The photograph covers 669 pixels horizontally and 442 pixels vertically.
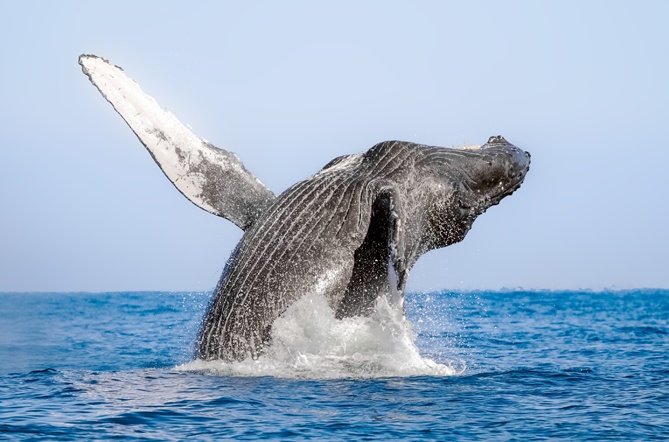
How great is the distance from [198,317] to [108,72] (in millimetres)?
2770

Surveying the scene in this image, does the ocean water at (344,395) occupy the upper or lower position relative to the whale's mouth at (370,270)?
lower

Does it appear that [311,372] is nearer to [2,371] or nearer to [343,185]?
[343,185]

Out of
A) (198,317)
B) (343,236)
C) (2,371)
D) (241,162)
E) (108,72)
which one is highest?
(108,72)

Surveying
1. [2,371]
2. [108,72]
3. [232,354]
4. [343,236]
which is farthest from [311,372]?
[2,371]

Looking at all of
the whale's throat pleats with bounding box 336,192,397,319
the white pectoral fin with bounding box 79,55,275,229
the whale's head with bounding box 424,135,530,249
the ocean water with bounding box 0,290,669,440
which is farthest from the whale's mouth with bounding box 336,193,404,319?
the white pectoral fin with bounding box 79,55,275,229

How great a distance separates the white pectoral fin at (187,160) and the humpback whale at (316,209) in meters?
0.01

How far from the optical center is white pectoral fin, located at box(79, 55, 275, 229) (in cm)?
984

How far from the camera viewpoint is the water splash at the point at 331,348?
8820 millimetres

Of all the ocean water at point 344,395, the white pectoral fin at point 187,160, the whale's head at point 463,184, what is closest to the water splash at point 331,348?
the ocean water at point 344,395

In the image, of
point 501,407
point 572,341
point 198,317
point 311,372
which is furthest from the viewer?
point 572,341

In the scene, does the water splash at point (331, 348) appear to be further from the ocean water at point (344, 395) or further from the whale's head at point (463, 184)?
the whale's head at point (463, 184)

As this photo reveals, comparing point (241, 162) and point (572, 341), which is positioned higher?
point (241, 162)

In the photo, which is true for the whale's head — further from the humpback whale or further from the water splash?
the water splash

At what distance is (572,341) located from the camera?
18219 millimetres
